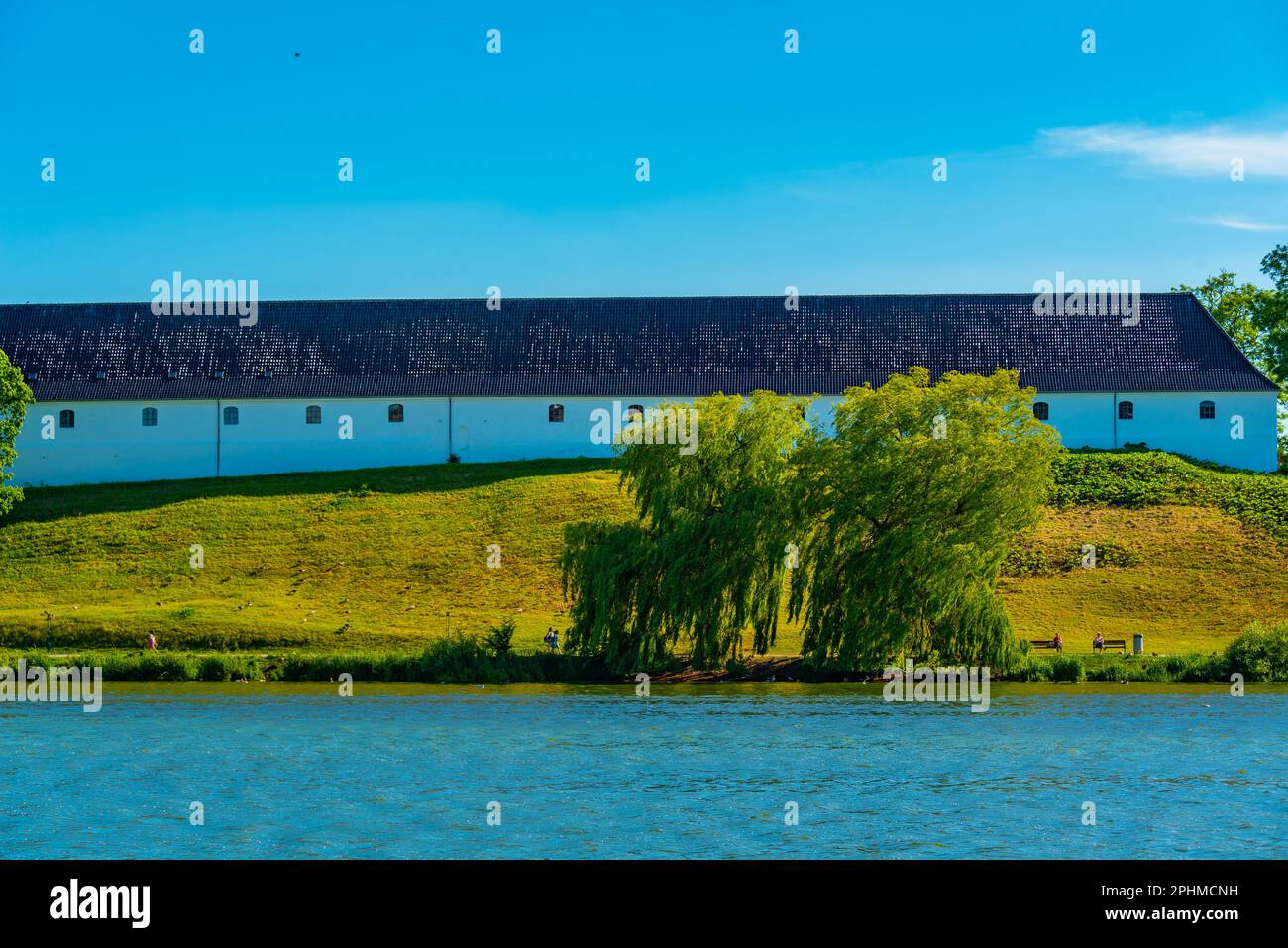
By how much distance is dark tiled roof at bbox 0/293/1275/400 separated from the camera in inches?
3307

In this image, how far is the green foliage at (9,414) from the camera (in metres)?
69.2

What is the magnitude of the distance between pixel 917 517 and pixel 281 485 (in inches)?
1617

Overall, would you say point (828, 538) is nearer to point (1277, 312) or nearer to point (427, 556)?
point (427, 556)

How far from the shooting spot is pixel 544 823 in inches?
1056

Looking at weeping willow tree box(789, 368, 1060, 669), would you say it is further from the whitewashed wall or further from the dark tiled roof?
the dark tiled roof

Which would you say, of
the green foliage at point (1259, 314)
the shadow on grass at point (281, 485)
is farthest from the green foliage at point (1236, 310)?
the shadow on grass at point (281, 485)

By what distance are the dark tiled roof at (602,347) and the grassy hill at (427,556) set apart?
6.92 metres

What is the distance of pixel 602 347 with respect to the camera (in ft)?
285

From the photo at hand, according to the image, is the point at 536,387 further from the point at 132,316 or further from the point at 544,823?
the point at 544,823

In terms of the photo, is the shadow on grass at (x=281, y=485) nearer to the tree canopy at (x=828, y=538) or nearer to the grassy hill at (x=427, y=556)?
the grassy hill at (x=427, y=556)

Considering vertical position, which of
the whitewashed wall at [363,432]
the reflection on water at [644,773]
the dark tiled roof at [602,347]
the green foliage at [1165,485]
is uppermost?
the dark tiled roof at [602,347]

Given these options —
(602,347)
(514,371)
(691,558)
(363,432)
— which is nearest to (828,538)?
(691,558)

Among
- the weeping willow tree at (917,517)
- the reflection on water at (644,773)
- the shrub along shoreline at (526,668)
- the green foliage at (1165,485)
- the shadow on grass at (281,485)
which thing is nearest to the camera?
the reflection on water at (644,773)
